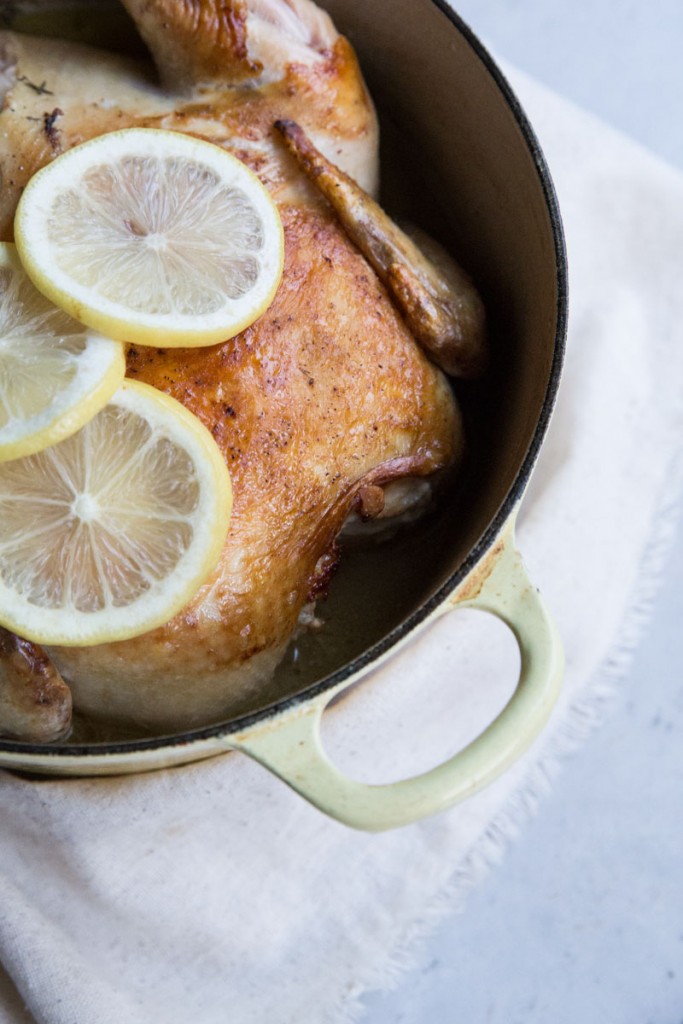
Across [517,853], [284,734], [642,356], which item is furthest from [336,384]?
[517,853]

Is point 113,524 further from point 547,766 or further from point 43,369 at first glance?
point 547,766

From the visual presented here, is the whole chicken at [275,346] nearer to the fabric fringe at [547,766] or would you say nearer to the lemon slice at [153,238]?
the lemon slice at [153,238]

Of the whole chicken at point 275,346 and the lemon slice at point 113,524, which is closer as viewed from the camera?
the lemon slice at point 113,524

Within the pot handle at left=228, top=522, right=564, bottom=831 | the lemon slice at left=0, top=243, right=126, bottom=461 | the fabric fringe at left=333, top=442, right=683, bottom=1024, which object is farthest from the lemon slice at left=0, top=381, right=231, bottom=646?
the fabric fringe at left=333, top=442, right=683, bottom=1024

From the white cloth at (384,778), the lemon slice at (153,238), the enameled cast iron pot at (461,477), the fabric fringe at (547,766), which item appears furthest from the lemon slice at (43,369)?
the fabric fringe at (547,766)

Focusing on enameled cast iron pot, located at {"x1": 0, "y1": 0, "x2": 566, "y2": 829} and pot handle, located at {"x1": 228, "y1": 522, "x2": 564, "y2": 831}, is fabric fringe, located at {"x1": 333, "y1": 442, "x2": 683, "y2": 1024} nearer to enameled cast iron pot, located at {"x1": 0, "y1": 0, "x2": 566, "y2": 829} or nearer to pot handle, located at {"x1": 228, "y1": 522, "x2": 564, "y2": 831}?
enameled cast iron pot, located at {"x1": 0, "y1": 0, "x2": 566, "y2": 829}

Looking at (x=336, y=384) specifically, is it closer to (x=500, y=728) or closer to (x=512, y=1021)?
(x=500, y=728)
